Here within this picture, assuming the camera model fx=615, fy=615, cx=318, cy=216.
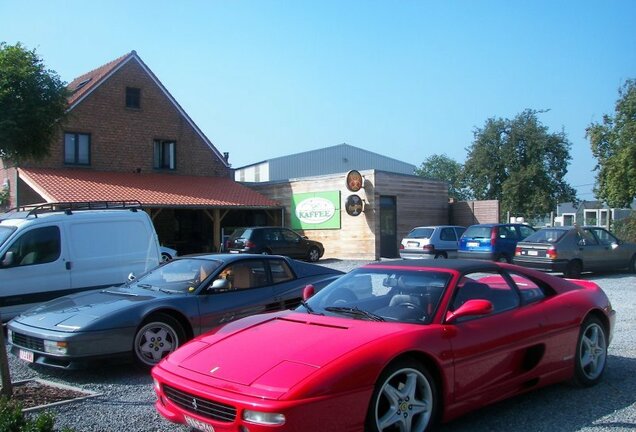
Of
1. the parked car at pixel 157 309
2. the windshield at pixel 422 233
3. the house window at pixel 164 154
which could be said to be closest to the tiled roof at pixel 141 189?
the house window at pixel 164 154

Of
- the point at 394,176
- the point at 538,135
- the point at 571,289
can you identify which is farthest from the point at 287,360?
the point at 538,135

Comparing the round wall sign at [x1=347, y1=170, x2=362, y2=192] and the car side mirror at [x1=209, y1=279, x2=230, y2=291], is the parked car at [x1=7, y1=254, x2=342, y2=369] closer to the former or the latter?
the car side mirror at [x1=209, y1=279, x2=230, y2=291]

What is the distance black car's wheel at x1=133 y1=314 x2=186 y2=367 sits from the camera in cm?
671

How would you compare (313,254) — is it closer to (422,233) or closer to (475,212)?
(422,233)

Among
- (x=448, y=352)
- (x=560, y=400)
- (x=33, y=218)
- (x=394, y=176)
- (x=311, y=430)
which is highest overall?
(x=394, y=176)

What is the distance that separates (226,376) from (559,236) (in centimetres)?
1449

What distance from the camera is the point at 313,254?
2533 centimetres

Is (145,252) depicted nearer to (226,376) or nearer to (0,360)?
(0,360)

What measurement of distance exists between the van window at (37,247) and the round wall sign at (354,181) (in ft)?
57.3

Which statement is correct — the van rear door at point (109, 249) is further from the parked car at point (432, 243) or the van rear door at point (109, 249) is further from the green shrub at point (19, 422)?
the parked car at point (432, 243)

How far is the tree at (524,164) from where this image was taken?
45.2 metres

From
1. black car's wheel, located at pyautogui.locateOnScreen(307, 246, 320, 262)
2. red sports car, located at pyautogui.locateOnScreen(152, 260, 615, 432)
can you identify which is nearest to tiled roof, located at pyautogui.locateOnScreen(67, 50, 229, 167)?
black car's wheel, located at pyautogui.locateOnScreen(307, 246, 320, 262)

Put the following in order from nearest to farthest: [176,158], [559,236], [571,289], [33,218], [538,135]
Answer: [571,289] < [33,218] < [559,236] < [176,158] < [538,135]

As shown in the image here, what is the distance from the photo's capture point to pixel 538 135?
149 feet
